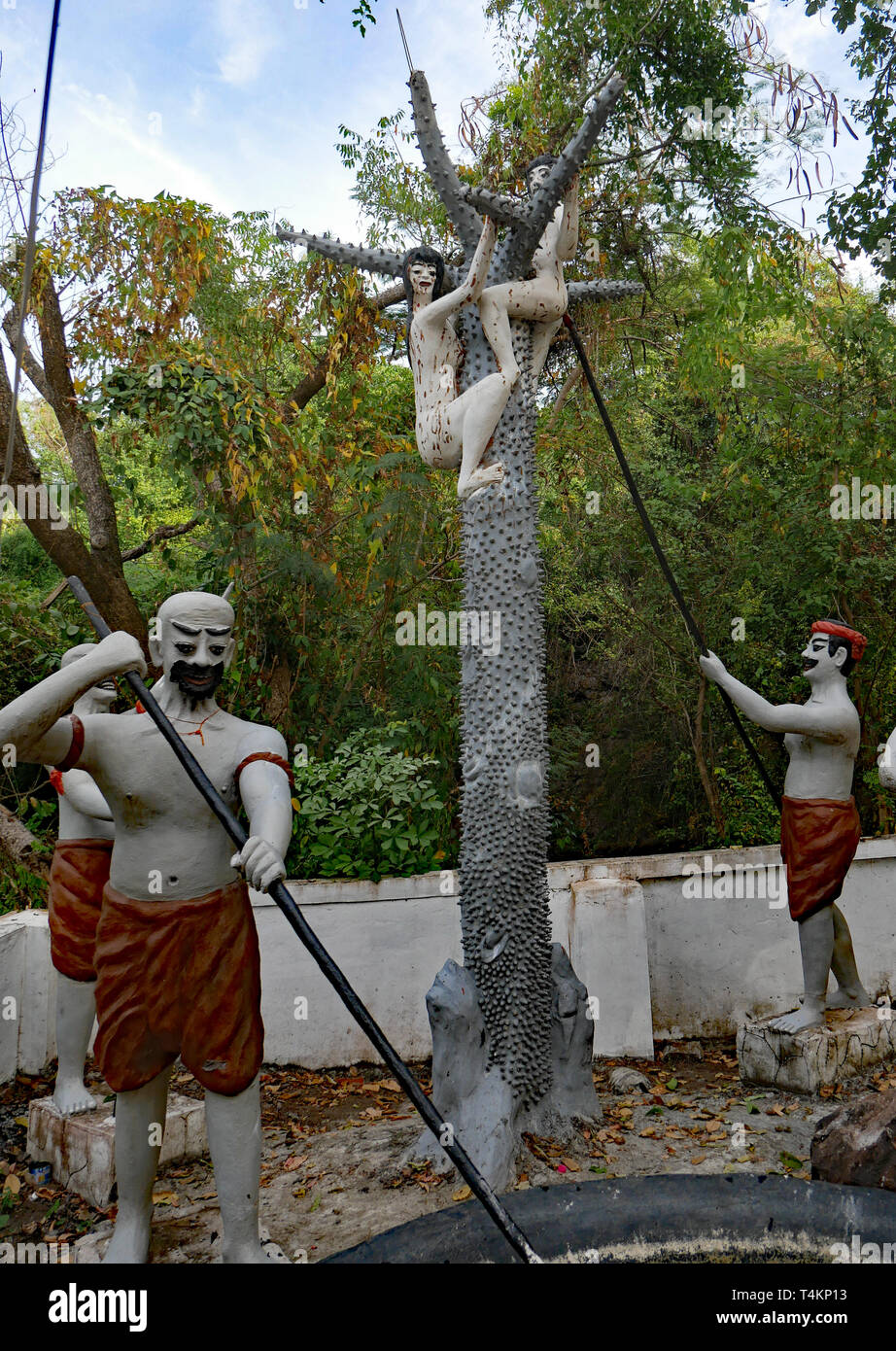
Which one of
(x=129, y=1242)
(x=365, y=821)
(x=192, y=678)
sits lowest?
(x=129, y=1242)

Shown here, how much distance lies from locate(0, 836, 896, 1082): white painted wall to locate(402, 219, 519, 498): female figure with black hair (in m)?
2.66

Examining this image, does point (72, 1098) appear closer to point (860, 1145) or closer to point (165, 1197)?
point (165, 1197)

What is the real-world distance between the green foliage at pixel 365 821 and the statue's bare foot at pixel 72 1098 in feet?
6.34

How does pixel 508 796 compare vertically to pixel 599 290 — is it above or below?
below

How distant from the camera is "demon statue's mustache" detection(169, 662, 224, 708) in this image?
304cm

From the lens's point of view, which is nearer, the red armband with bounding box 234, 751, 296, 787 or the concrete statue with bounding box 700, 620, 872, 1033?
the red armband with bounding box 234, 751, 296, 787

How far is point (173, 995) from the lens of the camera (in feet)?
9.71

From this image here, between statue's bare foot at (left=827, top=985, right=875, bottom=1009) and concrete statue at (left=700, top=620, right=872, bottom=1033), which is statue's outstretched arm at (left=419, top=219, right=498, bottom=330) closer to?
concrete statue at (left=700, top=620, right=872, bottom=1033)

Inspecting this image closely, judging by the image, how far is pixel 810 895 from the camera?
194 inches

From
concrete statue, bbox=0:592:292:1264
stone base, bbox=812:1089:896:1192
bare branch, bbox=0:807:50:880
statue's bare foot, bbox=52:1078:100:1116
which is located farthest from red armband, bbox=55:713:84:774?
bare branch, bbox=0:807:50:880

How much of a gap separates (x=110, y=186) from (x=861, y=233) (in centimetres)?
514

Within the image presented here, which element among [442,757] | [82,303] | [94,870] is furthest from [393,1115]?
[82,303]

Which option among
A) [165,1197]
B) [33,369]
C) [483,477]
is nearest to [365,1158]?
[165,1197]

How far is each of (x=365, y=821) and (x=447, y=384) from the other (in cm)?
277
